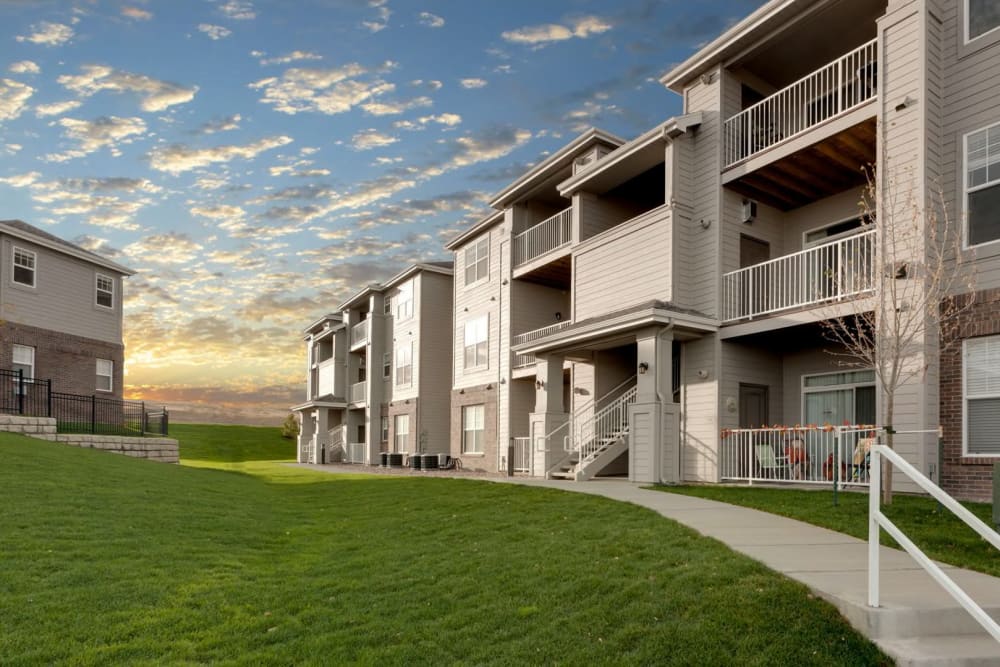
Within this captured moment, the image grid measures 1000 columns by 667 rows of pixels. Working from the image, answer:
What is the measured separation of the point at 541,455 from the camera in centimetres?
2009

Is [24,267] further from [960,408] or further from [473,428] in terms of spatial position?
[960,408]

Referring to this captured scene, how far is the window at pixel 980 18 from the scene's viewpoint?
507 inches

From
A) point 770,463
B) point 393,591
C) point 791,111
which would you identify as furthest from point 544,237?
point 393,591

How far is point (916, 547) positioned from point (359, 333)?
121 ft

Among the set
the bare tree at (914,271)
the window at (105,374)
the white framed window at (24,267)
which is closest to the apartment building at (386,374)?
the window at (105,374)

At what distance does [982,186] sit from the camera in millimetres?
12578

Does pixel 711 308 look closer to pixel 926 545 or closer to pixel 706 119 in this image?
pixel 706 119

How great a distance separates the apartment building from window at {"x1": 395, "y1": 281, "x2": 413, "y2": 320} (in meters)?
0.05

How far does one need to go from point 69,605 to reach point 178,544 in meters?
2.76

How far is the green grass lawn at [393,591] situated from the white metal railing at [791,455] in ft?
17.0

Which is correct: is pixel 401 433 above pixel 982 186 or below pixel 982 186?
below

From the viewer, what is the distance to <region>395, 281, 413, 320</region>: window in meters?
34.8

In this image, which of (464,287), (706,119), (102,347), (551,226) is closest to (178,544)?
(706,119)

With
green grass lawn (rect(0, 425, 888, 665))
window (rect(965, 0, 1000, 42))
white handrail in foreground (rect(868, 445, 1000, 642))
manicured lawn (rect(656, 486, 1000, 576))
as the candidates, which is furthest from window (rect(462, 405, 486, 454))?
white handrail in foreground (rect(868, 445, 1000, 642))
